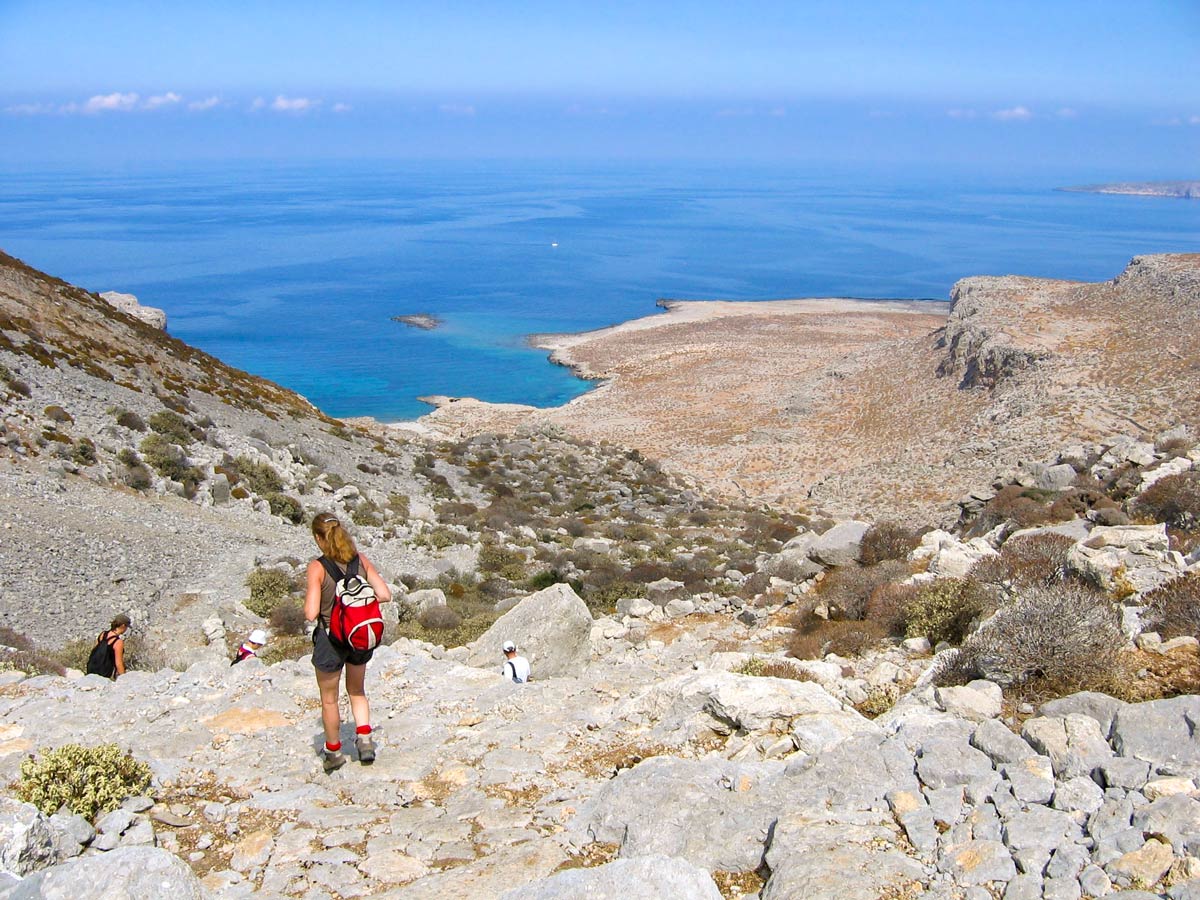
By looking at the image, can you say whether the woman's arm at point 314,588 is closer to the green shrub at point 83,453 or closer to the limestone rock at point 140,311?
the green shrub at point 83,453

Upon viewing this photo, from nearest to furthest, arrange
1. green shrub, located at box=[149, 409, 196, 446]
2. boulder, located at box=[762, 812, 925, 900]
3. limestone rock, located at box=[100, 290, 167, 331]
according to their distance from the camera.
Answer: boulder, located at box=[762, 812, 925, 900], green shrub, located at box=[149, 409, 196, 446], limestone rock, located at box=[100, 290, 167, 331]

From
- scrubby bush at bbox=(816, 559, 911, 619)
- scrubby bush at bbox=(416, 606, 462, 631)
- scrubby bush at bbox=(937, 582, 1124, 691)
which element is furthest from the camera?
scrubby bush at bbox=(416, 606, 462, 631)

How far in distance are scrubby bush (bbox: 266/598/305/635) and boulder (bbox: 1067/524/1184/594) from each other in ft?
35.0

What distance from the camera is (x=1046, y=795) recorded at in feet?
16.6

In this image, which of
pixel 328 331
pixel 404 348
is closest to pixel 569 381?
pixel 404 348

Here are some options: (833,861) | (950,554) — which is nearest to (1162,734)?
(833,861)

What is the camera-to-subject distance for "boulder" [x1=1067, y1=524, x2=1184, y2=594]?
30.9ft

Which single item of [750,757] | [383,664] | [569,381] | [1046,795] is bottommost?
[569,381]

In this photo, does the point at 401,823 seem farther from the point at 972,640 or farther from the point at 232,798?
the point at 972,640

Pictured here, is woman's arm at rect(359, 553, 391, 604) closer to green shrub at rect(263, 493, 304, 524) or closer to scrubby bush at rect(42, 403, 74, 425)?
green shrub at rect(263, 493, 304, 524)

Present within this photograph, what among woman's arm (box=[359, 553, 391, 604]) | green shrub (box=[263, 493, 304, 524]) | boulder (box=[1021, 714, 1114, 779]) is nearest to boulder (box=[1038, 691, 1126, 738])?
boulder (box=[1021, 714, 1114, 779])

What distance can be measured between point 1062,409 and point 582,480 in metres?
20.3

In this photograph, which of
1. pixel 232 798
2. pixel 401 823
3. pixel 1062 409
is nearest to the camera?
pixel 401 823

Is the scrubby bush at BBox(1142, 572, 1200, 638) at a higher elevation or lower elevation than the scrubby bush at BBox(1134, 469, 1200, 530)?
higher
